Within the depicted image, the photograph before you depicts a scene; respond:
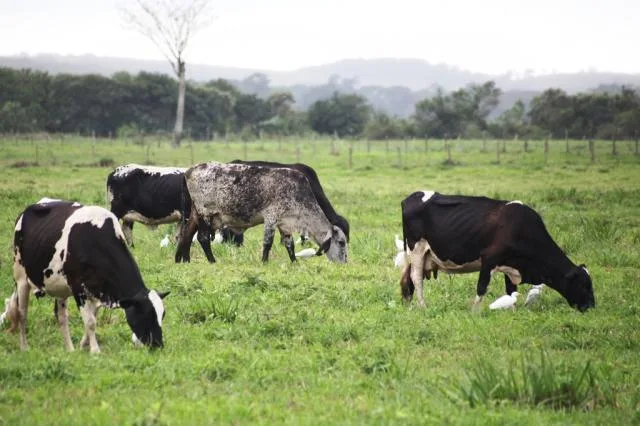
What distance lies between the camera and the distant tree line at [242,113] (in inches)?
2825

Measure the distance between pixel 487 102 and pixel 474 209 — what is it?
3308 inches

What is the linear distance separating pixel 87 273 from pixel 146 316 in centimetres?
88

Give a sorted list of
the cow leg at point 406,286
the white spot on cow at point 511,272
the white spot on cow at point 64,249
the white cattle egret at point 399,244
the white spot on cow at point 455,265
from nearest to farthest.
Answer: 1. the white spot on cow at point 64,249
2. the white spot on cow at point 511,272
3. the white spot on cow at point 455,265
4. the cow leg at point 406,286
5. the white cattle egret at point 399,244

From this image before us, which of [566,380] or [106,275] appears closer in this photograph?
[566,380]

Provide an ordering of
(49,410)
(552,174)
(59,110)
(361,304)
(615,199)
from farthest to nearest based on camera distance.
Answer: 1. (59,110)
2. (552,174)
3. (615,199)
4. (361,304)
5. (49,410)

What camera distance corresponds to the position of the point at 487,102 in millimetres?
94375

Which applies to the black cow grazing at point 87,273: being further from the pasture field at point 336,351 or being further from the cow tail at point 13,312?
the pasture field at point 336,351

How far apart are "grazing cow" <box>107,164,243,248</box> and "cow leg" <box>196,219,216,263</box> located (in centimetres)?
171

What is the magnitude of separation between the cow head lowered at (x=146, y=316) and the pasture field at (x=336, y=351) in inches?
7.6

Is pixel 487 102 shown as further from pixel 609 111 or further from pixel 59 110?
pixel 59 110

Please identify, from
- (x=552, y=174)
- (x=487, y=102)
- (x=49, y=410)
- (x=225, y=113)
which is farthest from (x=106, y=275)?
(x=487, y=102)

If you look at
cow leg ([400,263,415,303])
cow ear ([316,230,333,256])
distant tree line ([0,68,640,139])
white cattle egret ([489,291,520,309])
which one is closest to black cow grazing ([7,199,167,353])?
cow leg ([400,263,415,303])

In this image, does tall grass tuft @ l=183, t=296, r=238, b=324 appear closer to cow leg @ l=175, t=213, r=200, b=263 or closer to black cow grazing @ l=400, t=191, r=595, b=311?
black cow grazing @ l=400, t=191, r=595, b=311

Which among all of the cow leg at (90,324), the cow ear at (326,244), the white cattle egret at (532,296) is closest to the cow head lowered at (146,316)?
the cow leg at (90,324)
